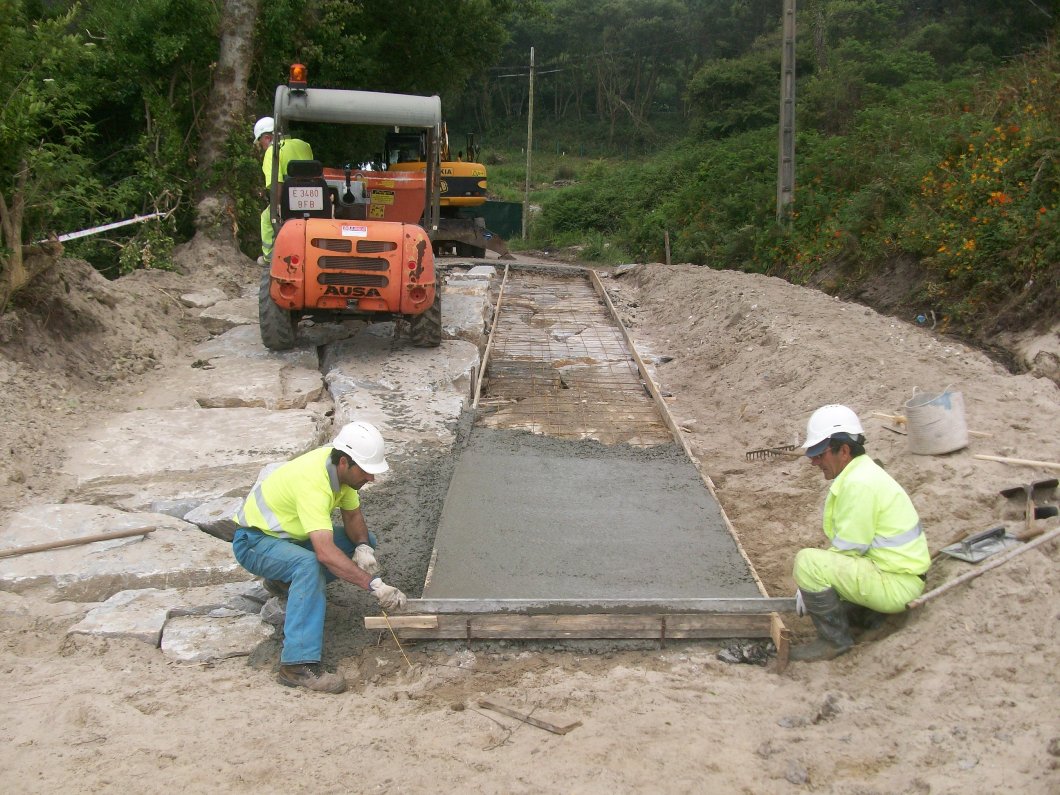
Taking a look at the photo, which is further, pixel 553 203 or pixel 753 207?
pixel 553 203

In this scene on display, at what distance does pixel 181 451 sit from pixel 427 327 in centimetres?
316

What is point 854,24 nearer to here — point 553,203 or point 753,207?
point 553,203

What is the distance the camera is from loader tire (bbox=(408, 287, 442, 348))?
9.09 meters

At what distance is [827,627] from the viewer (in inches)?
163

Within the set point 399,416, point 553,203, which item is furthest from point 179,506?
point 553,203

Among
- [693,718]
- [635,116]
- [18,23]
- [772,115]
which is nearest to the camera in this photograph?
[693,718]

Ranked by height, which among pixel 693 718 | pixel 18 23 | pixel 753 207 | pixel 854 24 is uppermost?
pixel 854 24

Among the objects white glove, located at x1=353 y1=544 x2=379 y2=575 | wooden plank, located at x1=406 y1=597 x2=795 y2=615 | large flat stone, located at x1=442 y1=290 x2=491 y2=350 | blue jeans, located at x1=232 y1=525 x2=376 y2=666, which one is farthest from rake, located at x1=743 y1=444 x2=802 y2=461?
large flat stone, located at x1=442 y1=290 x2=491 y2=350

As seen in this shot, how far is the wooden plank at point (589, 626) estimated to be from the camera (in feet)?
14.1

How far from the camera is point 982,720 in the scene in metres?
3.34

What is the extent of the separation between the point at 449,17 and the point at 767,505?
15.4 m

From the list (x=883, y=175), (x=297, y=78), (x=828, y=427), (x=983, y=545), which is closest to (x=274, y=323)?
(x=297, y=78)

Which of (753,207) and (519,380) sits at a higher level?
(753,207)

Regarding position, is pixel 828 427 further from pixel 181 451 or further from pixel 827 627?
pixel 181 451
